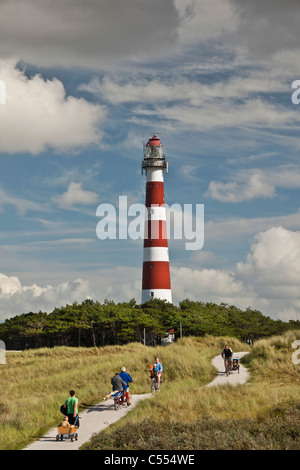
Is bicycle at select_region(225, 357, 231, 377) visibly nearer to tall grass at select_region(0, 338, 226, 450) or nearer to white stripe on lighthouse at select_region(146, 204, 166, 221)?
tall grass at select_region(0, 338, 226, 450)

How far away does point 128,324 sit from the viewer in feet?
210

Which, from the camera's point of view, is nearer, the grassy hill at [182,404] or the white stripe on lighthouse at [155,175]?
the grassy hill at [182,404]

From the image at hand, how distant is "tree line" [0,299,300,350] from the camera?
212ft

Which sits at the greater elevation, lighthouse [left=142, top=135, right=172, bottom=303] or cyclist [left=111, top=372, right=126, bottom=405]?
lighthouse [left=142, top=135, right=172, bottom=303]

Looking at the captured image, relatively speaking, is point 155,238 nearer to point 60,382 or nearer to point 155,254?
point 155,254

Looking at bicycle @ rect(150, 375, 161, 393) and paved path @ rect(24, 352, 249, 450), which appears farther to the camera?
bicycle @ rect(150, 375, 161, 393)

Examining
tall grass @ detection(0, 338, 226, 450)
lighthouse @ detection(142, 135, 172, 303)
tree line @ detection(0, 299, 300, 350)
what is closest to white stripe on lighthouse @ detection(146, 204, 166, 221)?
lighthouse @ detection(142, 135, 172, 303)

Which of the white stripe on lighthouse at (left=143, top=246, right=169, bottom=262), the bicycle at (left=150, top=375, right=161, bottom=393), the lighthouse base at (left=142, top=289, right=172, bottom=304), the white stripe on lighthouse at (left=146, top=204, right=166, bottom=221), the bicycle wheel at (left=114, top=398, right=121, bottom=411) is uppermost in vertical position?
the white stripe on lighthouse at (left=146, top=204, right=166, bottom=221)

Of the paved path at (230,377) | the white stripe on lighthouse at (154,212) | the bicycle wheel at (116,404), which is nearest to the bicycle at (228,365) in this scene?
the paved path at (230,377)

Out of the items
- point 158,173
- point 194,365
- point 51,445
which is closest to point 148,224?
point 158,173

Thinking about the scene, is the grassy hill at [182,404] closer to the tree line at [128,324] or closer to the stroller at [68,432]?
the stroller at [68,432]

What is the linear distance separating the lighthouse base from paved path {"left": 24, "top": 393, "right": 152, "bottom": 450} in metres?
35.4

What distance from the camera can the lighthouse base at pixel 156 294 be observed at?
59.8 metres

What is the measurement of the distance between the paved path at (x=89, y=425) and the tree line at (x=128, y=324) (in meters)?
39.5
